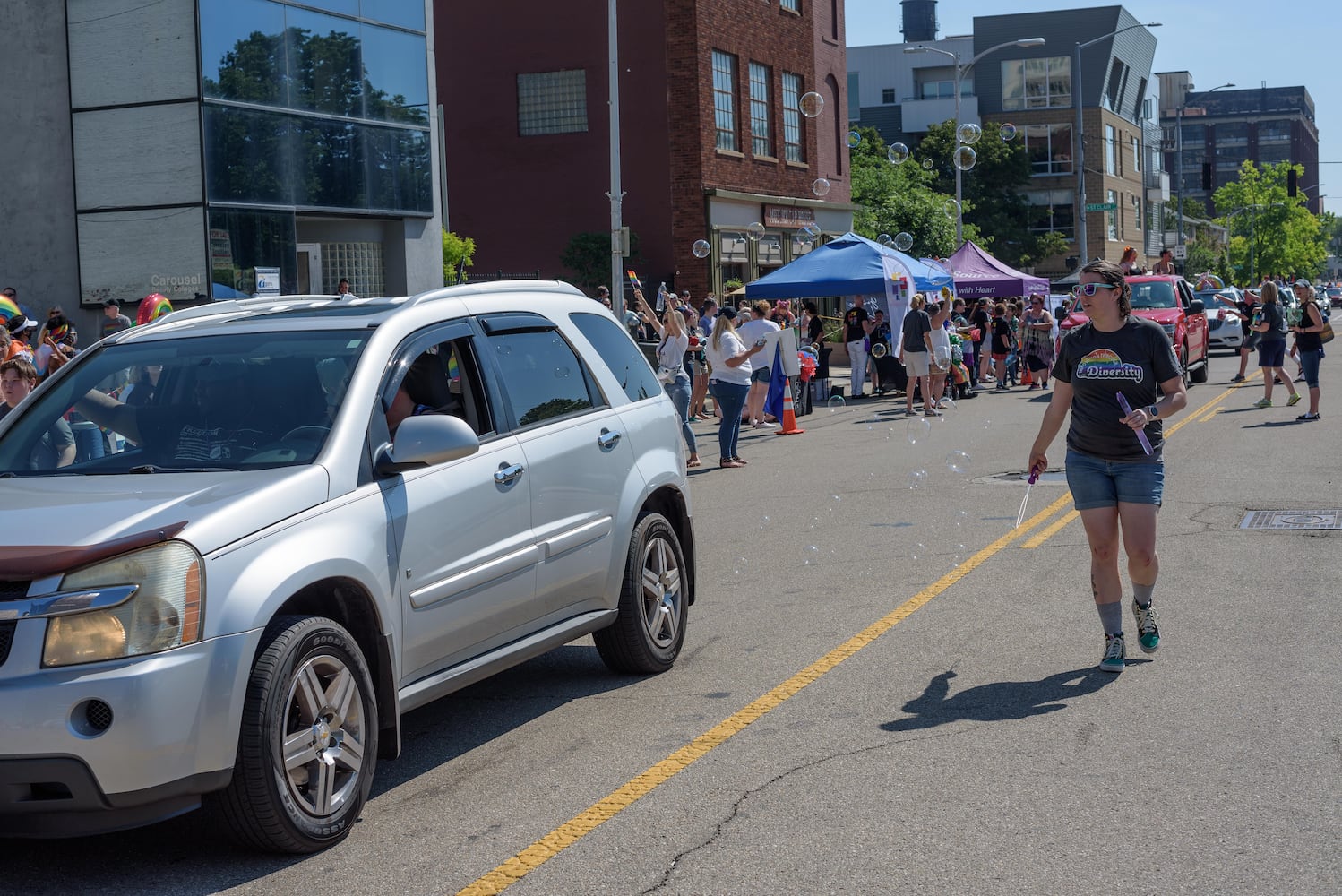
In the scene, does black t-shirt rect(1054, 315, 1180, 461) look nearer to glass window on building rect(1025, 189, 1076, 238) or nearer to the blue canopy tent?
the blue canopy tent

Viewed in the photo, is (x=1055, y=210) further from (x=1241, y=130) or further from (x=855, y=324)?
(x=1241, y=130)

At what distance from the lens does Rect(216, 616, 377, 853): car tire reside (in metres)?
4.54

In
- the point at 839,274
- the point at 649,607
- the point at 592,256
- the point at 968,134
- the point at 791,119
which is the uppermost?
the point at 791,119

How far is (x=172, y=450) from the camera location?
538 cm

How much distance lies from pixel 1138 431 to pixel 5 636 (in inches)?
180

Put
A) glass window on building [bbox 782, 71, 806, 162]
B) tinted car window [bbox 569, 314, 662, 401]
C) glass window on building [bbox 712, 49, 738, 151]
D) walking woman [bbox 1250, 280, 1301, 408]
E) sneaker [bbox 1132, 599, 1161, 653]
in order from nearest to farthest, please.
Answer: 1. sneaker [bbox 1132, 599, 1161, 653]
2. tinted car window [bbox 569, 314, 662, 401]
3. walking woman [bbox 1250, 280, 1301, 408]
4. glass window on building [bbox 712, 49, 738, 151]
5. glass window on building [bbox 782, 71, 806, 162]

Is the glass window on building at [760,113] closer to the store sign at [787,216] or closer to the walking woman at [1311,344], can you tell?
the store sign at [787,216]

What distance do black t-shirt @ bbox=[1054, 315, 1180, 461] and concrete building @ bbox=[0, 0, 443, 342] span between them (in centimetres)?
1785

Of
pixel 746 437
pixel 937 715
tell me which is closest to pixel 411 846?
pixel 937 715

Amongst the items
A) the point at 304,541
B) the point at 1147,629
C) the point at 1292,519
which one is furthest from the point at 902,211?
the point at 304,541

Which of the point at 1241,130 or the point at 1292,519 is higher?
the point at 1241,130

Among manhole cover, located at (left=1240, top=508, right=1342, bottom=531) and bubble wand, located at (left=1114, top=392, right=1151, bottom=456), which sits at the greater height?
bubble wand, located at (left=1114, top=392, right=1151, bottom=456)

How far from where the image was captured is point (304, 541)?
Result: 4.79 metres

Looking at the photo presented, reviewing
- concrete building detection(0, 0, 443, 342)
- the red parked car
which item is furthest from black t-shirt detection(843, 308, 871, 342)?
concrete building detection(0, 0, 443, 342)
